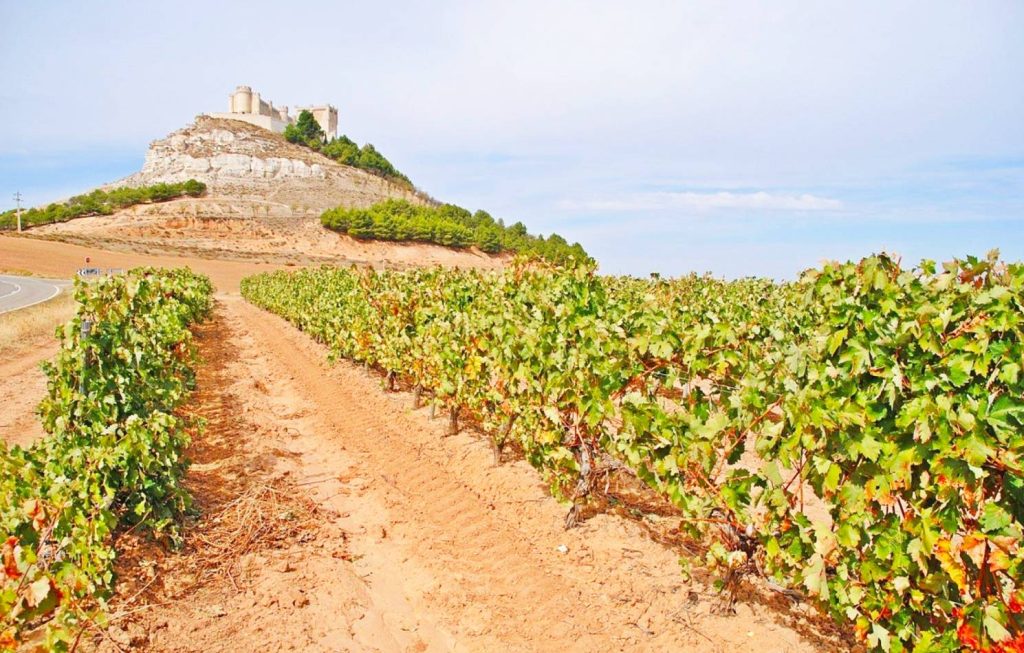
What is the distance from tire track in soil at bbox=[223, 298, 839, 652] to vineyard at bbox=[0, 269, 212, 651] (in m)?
1.49

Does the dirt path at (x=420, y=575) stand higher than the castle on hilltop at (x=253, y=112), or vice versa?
the castle on hilltop at (x=253, y=112)

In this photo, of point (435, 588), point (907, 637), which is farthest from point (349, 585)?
point (907, 637)

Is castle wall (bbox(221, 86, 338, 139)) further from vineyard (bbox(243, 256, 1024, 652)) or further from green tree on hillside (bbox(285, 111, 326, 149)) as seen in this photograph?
vineyard (bbox(243, 256, 1024, 652))

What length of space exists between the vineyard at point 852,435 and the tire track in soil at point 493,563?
351mm

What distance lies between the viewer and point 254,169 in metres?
99.6

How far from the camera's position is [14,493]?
10.7ft

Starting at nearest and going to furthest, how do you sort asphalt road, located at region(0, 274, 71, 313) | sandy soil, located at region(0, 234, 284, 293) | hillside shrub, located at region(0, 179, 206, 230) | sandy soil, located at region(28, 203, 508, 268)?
asphalt road, located at region(0, 274, 71, 313) → sandy soil, located at region(0, 234, 284, 293) → sandy soil, located at region(28, 203, 508, 268) → hillside shrub, located at region(0, 179, 206, 230)

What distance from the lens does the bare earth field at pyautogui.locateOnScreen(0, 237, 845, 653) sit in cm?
355

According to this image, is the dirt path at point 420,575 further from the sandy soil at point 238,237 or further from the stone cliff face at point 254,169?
the stone cliff face at point 254,169

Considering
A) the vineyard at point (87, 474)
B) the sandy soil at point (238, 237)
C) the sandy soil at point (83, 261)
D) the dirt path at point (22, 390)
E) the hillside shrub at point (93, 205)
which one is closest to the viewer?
the vineyard at point (87, 474)

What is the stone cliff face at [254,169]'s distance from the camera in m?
94.8

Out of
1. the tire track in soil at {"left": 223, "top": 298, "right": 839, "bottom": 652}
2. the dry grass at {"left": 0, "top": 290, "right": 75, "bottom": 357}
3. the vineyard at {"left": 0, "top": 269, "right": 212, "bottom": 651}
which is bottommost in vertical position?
the dry grass at {"left": 0, "top": 290, "right": 75, "bottom": 357}

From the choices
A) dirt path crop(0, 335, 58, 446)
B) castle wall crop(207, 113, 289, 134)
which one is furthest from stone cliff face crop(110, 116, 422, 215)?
dirt path crop(0, 335, 58, 446)

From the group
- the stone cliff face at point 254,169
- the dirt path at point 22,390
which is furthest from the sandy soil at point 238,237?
the dirt path at point 22,390
